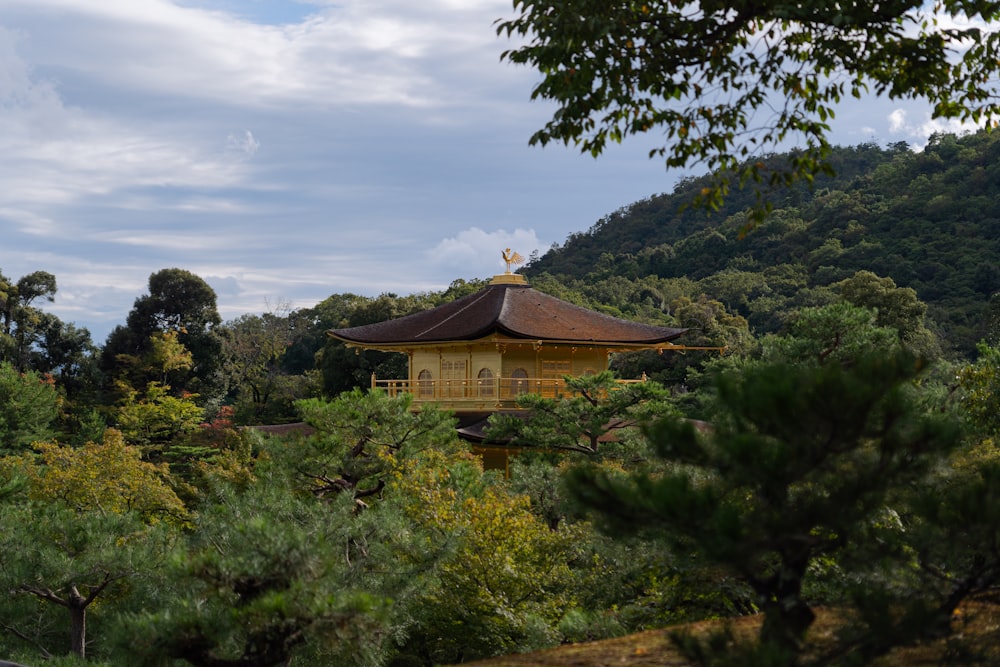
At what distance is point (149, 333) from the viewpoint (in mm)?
41094

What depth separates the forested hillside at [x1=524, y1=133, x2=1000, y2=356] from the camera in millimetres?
46562

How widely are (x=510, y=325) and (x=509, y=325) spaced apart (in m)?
0.04

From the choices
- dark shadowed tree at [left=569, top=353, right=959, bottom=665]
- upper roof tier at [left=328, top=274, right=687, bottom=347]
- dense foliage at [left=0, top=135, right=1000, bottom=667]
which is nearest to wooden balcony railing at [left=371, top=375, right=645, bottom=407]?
upper roof tier at [left=328, top=274, right=687, bottom=347]

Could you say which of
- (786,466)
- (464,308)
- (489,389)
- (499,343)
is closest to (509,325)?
(499,343)

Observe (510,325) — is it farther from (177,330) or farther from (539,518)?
(177,330)

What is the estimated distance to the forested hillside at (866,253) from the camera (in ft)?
153

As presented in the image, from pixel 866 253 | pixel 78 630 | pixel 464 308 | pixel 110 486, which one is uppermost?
pixel 866 253

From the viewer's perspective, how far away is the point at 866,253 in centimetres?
5088

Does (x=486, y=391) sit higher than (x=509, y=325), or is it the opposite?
(x=509, y=325)

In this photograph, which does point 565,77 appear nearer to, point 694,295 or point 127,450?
point 127,450

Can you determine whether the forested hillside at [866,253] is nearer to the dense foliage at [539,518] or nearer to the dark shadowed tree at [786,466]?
the dense foliage at [539,518]

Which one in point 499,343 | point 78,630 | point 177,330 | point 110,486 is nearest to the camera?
point 78,630

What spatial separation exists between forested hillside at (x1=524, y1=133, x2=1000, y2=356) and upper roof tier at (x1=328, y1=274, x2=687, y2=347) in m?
21.5

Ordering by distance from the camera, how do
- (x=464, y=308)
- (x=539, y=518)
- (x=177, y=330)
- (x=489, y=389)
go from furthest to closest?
1. (x=177, y=330)
2. (x=464, y=308)
3. (x=489, y=389)
4. (x=539, y=518)
